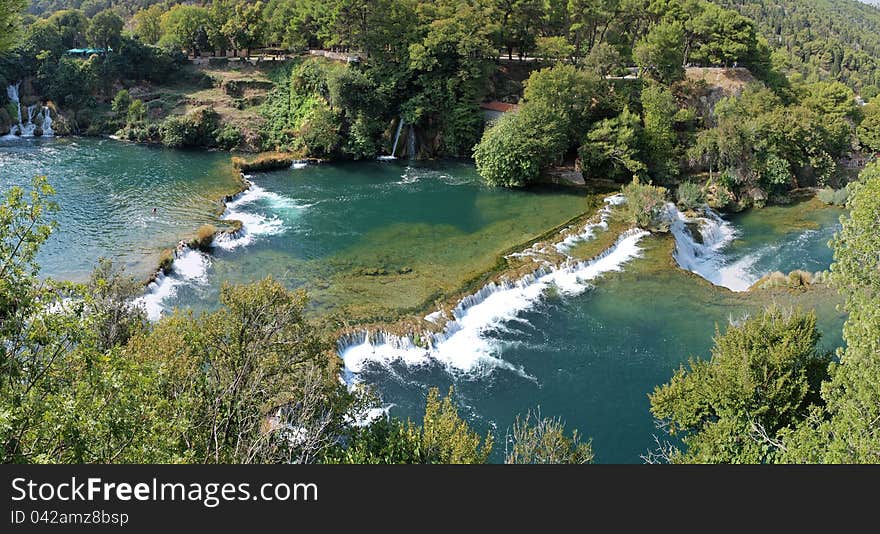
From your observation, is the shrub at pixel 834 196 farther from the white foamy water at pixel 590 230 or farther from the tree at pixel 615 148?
the white foamy water at pixel 590 230

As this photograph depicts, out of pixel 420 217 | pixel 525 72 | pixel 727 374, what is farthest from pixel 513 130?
pixel 727 374

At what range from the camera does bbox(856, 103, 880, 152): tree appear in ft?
207

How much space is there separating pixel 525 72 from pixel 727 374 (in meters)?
58.1

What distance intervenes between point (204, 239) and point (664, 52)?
46795 mm

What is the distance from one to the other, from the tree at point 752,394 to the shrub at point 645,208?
2366 centimetres

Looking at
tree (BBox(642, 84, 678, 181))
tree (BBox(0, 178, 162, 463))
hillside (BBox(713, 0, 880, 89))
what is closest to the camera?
tree (BBox(0, 178, 162, 463))

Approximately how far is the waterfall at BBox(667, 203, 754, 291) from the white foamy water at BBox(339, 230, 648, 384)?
601 cm

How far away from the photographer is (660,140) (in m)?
56.9

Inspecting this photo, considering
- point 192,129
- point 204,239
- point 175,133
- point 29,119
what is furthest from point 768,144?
point 29,119

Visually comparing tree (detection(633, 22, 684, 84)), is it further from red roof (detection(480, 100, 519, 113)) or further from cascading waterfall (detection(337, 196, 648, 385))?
cascading waterfall (detection(337, 196, 648, 385))

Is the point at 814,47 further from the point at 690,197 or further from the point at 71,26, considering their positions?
the point at 71,26

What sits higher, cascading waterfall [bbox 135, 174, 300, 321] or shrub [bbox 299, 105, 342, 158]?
shrub [bbox 299, 105, 342, 158]

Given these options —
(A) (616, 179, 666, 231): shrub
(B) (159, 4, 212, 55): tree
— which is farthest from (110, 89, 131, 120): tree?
(A) (616, 179, 666, 231): shrub

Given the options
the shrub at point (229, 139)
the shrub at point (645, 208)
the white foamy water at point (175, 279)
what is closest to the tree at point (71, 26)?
the shrub at point (229, 139)
